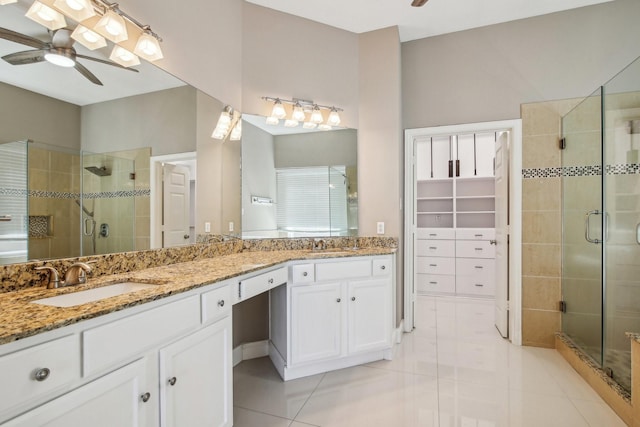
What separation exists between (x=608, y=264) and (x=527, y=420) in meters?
1.32

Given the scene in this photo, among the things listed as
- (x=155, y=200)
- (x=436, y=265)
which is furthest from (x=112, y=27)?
(x=436, y=265)

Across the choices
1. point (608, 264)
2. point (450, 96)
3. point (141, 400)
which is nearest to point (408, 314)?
point (608, 264)

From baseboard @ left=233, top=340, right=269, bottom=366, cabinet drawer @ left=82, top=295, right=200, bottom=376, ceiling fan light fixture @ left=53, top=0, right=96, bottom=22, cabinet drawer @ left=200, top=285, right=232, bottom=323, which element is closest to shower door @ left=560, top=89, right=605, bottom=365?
baseboard @ left=233, top=340, right=269, bottom=366

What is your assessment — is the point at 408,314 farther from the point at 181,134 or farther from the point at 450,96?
the point at 181,134

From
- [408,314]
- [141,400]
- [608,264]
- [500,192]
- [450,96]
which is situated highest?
[450,96]

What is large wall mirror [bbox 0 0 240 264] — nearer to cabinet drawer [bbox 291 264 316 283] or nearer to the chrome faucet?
the chrome faucet

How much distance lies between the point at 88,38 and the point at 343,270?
6.66 ft

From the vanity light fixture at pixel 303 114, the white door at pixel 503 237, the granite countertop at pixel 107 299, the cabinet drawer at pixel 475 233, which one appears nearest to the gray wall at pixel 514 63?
the white door at pixel 503 237

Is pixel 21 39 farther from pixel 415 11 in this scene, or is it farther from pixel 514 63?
pixel 514 63

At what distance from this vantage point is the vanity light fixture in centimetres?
278

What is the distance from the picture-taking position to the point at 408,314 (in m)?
3.21

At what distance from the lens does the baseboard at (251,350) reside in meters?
2.58

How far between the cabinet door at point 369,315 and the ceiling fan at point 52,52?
210cm

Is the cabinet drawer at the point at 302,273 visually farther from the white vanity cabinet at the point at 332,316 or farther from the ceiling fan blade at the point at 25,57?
the ceiling fan blade at the point at 25,57
